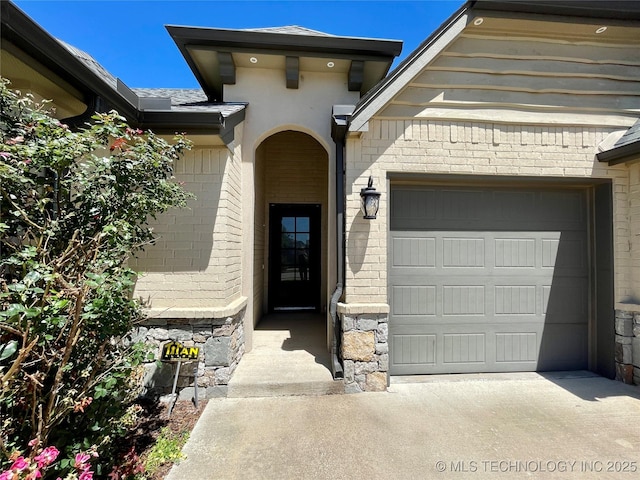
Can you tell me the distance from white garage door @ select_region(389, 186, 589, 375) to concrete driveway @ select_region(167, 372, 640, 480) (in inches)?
15.9

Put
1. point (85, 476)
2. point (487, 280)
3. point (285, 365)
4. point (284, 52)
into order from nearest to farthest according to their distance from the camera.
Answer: point (85, 476) → point (285, 365) → point (487, 280) → point (284, 52)

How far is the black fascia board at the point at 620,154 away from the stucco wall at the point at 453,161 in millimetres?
75

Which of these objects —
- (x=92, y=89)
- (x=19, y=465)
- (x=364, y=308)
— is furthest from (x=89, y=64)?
(x=364, y=308)

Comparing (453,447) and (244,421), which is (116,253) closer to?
(244,421)

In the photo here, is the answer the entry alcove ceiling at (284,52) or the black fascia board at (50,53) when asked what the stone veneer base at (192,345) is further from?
the entry alcove ceiling at (284,52)

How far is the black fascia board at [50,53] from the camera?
73.9 inches

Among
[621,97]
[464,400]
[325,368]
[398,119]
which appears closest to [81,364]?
→ [325,368]

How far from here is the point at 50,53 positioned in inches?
84.6

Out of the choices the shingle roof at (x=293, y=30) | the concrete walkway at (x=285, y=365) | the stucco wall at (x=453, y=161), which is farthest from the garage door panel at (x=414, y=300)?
the shingle roof at (x=293, y=30)

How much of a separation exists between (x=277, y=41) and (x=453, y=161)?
2.75 meters

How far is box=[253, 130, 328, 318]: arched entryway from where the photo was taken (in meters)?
6.23

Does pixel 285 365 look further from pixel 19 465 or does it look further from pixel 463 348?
pixel 19 465

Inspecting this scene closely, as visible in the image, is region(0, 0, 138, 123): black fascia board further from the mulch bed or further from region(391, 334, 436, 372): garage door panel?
region(391, 334, 436, 372): garage door panel

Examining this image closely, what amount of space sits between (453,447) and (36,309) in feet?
10.0
